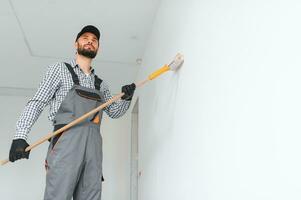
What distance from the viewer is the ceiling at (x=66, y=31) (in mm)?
2346

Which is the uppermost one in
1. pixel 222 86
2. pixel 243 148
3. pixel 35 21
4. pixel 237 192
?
pixel 35 21

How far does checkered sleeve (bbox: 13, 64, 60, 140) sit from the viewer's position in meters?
1.51

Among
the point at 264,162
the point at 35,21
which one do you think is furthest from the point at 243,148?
the point at 35,21

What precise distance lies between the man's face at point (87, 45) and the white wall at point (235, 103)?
503mm

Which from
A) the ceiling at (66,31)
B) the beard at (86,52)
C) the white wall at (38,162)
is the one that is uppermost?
the ceiling at (66,31)

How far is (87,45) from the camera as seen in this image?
1.77 metres

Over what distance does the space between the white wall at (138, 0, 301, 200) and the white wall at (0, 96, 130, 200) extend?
2877 mm

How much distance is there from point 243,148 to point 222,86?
0.24m

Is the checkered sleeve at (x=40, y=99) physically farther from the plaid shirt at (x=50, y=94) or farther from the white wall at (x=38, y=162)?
the white wall at (x=38, y=162)

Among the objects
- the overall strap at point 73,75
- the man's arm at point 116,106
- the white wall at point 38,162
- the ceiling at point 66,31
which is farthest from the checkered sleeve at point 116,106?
the white wall at point 38,162

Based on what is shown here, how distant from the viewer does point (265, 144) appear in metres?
0.71

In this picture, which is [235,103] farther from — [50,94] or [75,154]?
[50,94]

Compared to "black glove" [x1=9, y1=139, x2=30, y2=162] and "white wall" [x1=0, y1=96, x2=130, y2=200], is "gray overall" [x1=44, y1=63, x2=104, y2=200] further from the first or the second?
"white wall" [x1=0, y1=96, x2=130, y2=200]

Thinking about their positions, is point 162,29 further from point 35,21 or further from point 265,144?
point 265,144
